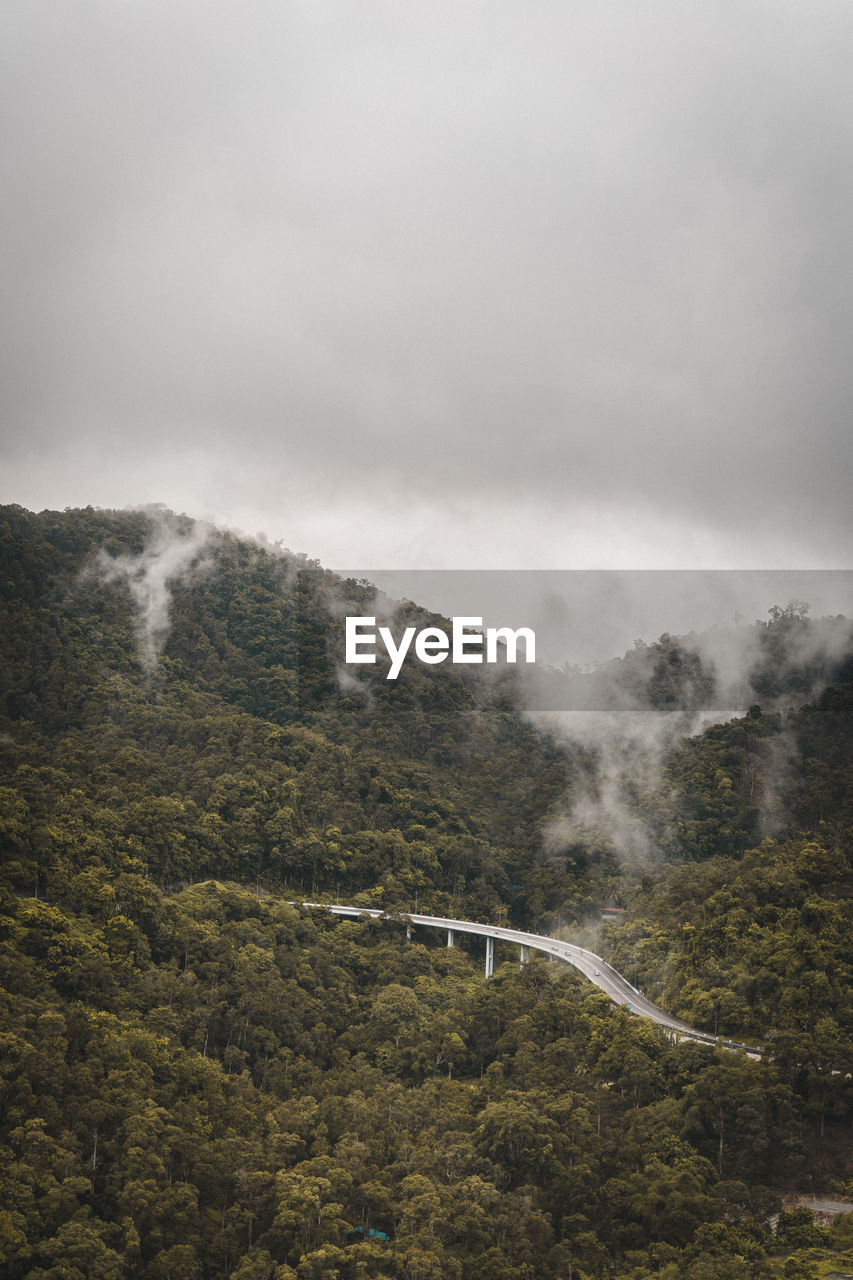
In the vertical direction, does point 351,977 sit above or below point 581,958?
below

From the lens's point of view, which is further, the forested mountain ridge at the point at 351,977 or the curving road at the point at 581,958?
the curving road at the point at 581,958

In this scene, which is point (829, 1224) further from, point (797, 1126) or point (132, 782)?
point (132, 782)

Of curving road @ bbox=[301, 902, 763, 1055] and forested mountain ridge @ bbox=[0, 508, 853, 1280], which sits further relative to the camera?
curving road @ bbox=[301, 902, 763, 1055]

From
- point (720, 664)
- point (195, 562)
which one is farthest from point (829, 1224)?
point (195, 562)

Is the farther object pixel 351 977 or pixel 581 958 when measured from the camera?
pixel 581 958
